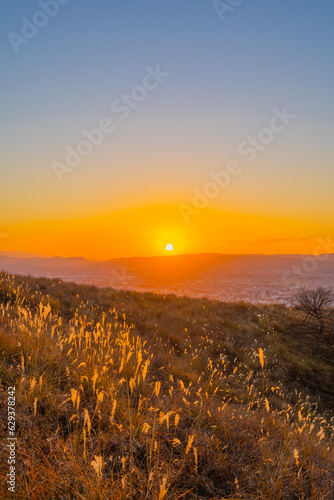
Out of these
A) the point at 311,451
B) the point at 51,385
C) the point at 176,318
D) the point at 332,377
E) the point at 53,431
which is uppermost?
the point at 51,385

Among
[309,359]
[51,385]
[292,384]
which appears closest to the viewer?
[51,385]

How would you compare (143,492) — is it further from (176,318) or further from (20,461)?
(176,318)

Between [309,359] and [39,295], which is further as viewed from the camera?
[309,359]

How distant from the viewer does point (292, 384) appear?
30.1 feet

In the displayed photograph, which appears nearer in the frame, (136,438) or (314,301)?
(136,438)

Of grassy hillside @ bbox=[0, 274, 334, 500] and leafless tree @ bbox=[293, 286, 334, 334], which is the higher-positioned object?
grassy hillside @ bbox=[0, 274, 334, 500]

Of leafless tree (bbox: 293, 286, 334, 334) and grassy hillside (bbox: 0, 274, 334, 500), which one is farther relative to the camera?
leafless tree (bbox: 293, 286, 334, 334)

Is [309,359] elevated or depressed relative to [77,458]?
depressed

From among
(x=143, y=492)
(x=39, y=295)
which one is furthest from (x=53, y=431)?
(x=39, y=295)

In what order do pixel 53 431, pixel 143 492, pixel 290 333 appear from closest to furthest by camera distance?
pixel 143 492 → pixel 53 431 → pixel 290 333

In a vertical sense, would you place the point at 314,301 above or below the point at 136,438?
below

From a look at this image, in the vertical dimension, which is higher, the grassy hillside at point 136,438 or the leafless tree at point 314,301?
the grassy hillside at point 136,438

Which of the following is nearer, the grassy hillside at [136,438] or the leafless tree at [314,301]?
the grassy hillside at [136,438]

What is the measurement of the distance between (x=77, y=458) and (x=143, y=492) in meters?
0.63
